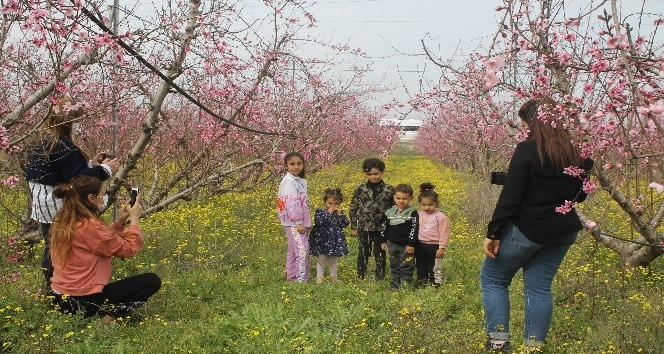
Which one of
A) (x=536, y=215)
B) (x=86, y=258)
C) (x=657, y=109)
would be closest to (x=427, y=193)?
(x=536, y=215)

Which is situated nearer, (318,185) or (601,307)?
(601,307)

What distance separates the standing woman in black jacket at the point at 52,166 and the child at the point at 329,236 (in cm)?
224

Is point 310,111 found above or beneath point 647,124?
above

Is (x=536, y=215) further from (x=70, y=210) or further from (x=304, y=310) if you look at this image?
(x=70, y=210)

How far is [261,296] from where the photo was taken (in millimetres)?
5387

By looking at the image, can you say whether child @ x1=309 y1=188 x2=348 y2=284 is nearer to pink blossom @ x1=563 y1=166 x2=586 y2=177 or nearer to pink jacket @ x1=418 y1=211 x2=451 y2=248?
pink jacket @ x1=418 y1=211 x2=451 y2=248

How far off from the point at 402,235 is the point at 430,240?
29 centimetres

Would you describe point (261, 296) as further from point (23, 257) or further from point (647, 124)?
point (647, 124)

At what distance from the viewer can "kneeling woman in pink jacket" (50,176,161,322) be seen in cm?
427

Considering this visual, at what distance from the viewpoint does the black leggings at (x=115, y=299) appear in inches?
170

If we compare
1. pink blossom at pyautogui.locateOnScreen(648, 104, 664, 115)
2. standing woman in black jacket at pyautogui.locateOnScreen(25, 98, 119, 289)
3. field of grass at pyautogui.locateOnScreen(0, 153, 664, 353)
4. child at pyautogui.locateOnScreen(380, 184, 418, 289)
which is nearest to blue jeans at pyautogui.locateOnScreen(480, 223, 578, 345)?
field of grass at pyautogui.locateOnScreen(0, 153, 664, 353)

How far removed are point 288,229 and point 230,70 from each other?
163 centimetres

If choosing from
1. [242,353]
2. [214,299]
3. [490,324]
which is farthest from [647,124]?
[214,299]

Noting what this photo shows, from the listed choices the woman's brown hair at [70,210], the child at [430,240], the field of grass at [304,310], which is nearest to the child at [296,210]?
the field of grass at [304,310]
